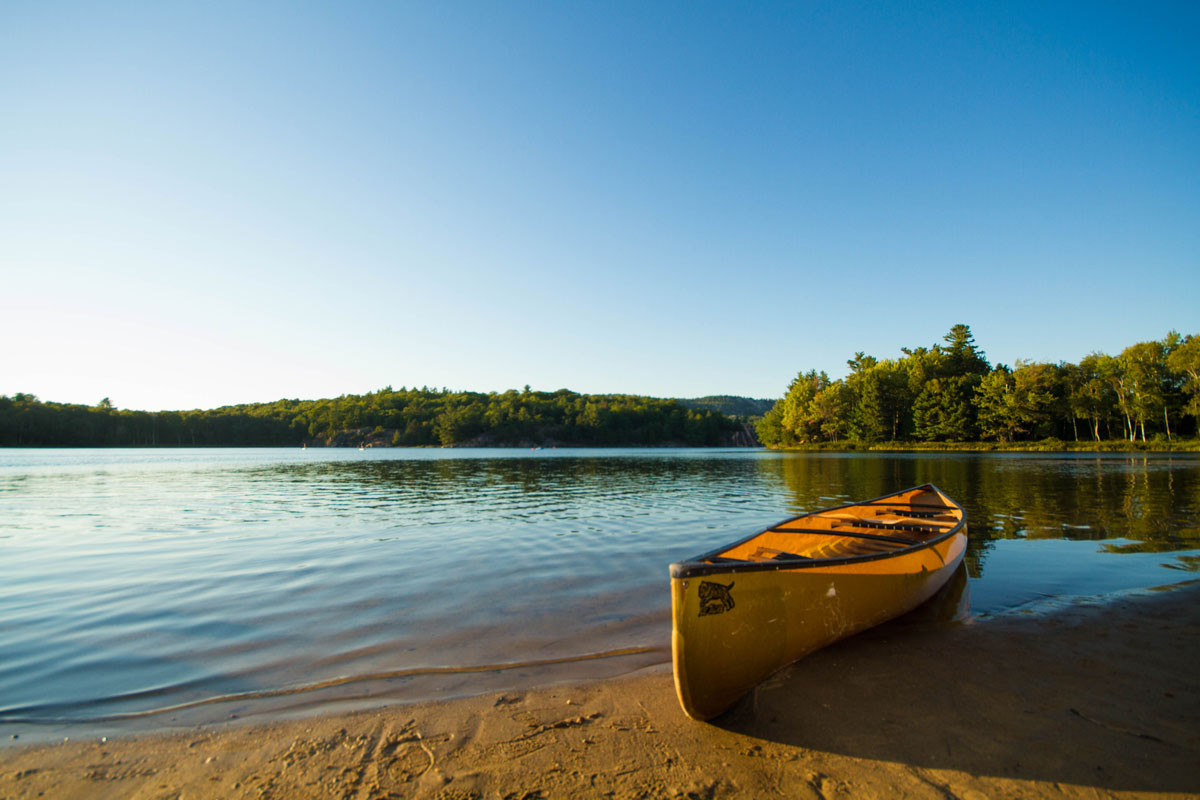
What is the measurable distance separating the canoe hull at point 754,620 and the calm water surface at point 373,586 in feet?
5.41

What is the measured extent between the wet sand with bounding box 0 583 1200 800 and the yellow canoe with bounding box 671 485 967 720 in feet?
1.20

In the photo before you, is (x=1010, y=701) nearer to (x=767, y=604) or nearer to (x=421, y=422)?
(x=767, y=604)

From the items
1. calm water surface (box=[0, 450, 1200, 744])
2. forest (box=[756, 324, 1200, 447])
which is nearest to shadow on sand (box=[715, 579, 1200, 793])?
calm water surface (box=[0, 450, 1200, 744])

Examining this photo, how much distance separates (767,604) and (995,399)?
94.3 m

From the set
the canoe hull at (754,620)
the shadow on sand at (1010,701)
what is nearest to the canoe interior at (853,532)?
the canoe hull at (754,620)

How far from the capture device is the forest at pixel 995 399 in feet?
219

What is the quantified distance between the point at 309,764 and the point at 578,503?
54.2 ft

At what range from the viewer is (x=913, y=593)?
21.7ft

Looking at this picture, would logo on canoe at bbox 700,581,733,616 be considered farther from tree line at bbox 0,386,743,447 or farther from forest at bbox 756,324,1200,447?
tree line at bbox 0,386,743,447

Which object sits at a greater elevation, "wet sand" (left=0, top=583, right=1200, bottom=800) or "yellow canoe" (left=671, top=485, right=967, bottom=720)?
"yellow canoe" (left=671, top=485, right=967, bottom=720)

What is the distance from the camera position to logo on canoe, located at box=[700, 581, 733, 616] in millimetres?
4219

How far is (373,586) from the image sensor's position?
9031 millimetres

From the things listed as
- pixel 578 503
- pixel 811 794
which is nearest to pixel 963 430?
pixel 578 503

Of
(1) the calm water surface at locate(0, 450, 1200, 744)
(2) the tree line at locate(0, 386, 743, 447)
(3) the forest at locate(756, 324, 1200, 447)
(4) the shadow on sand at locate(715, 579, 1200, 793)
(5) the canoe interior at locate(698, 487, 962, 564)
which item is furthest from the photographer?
(2) the tree line at locate(0, 386, 743, 447)
